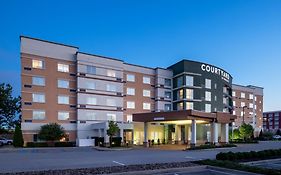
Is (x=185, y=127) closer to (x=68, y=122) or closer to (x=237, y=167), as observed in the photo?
(x=68, y=122)

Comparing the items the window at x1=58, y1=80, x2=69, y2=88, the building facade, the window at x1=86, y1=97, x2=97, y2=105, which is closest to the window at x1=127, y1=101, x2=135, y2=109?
the window at x1=86, y1=97, x2=97, y2=105

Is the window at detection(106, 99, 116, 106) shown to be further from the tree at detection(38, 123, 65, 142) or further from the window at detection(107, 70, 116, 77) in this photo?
the tree at detection(38, 123, 65, 142)

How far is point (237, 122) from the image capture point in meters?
79.9

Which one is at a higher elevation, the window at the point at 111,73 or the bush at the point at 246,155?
the window at the point at 111,73

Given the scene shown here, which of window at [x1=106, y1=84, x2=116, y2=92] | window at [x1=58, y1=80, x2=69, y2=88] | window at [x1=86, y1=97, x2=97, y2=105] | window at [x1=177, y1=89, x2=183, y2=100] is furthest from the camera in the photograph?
window at [x1=177, y1=89, x2=183, y2=100]

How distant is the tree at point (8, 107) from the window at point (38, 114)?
16.2 m

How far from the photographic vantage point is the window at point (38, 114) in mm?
40281

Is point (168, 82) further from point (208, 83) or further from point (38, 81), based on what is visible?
point (38, 81)

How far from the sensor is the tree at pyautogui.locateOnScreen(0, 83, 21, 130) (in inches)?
2074

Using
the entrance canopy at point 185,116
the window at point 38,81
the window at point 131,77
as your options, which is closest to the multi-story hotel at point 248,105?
the window at point 131,77

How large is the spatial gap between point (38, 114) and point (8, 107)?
64.2ft

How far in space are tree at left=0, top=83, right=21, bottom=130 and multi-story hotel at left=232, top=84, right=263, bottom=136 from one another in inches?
2459

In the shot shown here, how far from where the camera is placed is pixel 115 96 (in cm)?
4816

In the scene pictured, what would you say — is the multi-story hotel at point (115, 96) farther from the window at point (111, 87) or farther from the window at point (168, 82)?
the window at point (168, 82)
